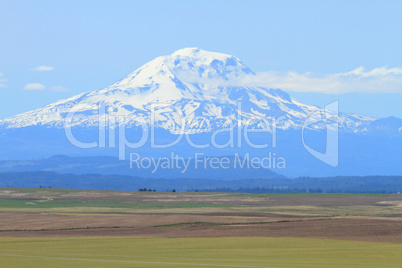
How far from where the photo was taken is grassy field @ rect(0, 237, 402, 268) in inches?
1810

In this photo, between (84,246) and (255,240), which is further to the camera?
(255,240)

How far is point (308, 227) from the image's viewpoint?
7350cm

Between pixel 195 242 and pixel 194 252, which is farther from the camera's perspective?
pixel 195 242

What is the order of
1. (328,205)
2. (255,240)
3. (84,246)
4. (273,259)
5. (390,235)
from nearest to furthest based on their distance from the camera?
(273,259)
(84,246)
(255,240)
(390,235)
(328,205)

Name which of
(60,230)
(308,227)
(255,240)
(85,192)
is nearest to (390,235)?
(308,227)

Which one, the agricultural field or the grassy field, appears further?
the agricultural field

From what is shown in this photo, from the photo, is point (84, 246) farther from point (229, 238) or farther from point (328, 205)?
point (328, 205)

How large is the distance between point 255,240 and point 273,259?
13.5m

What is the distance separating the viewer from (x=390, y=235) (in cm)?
6906

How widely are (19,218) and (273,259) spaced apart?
46.4 metres

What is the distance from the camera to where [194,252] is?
5366 centimetres

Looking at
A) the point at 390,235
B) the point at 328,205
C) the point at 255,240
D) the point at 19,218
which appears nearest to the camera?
the point at 255,240

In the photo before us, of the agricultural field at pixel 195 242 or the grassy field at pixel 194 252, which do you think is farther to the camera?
the agricultural field at pixel 195 242

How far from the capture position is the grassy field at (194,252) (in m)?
46.0
